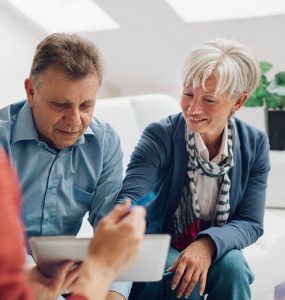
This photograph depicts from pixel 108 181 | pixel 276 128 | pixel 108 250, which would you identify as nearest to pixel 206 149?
pixel 108 181

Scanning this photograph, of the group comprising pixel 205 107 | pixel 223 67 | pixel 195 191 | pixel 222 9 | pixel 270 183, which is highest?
pixel 222 9

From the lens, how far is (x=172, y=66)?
3166 millimetres

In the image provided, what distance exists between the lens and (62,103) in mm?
1157

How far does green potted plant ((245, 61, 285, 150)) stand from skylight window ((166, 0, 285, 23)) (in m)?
0.42

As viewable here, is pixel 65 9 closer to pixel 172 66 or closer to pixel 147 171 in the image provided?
pixel 172 66

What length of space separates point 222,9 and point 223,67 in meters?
1.53

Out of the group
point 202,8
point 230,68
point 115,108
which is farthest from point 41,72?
point 202,8

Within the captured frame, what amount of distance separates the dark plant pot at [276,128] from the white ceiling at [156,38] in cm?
52

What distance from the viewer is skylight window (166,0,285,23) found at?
2666 millimetres

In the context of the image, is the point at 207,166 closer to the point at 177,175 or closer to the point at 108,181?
the point at 177,175

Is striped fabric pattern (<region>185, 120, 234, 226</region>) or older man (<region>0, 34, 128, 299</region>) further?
striped fabric pattern (<region>185, 120, 234, 226</region>)

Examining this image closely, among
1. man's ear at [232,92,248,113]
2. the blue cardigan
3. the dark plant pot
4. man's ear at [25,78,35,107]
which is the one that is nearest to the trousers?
the blue cardigan

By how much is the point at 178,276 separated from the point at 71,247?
0.44 m

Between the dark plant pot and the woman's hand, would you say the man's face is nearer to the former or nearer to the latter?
the woman's hand
